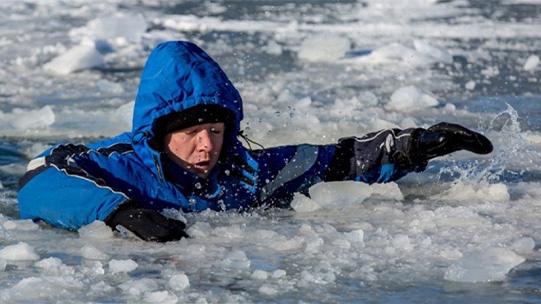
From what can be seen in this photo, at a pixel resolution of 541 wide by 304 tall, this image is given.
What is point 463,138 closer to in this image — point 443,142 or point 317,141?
point 443,142

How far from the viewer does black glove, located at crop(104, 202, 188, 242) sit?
3.48m

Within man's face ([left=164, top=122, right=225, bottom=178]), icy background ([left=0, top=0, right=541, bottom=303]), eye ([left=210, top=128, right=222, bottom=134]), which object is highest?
eye ([left=210, top=128, right=222, bottom=134])

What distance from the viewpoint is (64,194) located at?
3760 millimetres

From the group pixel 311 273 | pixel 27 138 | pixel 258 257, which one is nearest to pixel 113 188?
pixel 258 257

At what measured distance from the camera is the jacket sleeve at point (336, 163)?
13.8 ft

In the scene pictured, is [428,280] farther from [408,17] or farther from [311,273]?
[408,17]

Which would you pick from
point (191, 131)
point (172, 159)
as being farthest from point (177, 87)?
point (172, 159)

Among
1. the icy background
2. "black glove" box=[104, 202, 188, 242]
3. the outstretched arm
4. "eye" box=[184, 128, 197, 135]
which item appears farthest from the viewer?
the outstretched arm

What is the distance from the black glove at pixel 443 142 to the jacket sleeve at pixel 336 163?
0.12ft

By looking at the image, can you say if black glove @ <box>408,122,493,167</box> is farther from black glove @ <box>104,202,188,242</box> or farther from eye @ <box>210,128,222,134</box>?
black glove @ <box>104,202,188,242</box>

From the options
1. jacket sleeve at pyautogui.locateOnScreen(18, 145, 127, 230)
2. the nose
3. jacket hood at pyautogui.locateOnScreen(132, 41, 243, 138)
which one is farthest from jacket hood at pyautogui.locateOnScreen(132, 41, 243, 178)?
jacket sleeve at pyautogui.locateOnScreen(18, 145, 127, 230)

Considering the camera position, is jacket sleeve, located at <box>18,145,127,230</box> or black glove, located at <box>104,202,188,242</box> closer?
black glove, located at <box>104,202,188,242</box>

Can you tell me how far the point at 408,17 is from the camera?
13.1 metres

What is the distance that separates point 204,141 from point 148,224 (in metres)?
0.48
